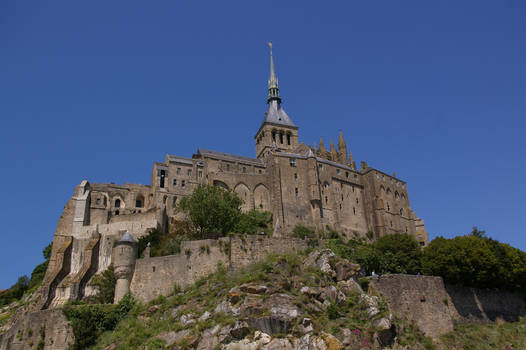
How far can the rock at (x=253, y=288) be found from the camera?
36.1 metres

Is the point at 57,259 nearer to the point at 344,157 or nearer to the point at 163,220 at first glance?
the point at 163,220

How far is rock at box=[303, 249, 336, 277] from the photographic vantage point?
3928cm

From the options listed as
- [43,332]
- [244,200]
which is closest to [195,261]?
Result: [43,332]

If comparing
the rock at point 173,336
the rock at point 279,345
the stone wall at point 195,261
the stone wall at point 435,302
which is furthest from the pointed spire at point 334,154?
the rock at point 279,345

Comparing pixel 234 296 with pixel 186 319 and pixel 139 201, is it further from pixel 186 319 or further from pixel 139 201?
pixel 139 201

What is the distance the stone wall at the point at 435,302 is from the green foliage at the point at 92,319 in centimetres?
1969

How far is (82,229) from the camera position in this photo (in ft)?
219

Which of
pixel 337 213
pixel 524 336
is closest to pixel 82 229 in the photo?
pixel 337 213

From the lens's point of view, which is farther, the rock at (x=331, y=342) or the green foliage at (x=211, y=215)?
the green foliage at (x=211, y=215)

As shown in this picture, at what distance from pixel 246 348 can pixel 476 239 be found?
87.1ft

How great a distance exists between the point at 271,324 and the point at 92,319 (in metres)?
15.2

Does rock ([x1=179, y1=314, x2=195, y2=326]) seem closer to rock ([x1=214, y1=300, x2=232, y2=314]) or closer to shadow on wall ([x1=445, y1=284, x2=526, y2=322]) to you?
A: rock ([x1=214, y1=300, x2=232, y2=314])

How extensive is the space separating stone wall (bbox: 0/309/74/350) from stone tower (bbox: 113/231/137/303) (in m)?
4.38

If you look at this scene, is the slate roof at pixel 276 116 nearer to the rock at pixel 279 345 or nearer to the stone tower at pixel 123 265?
the stone tower at pixel 123 265
